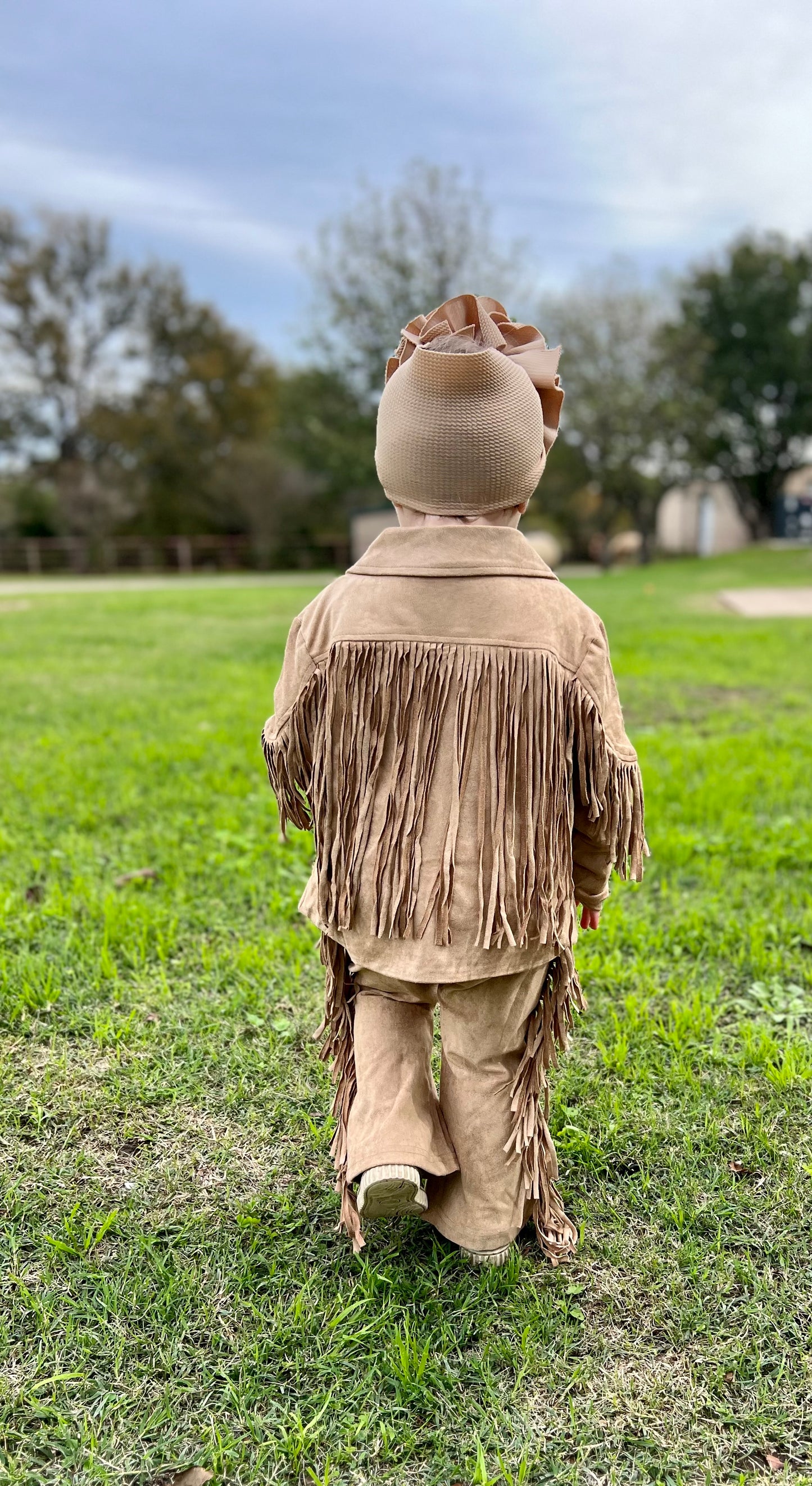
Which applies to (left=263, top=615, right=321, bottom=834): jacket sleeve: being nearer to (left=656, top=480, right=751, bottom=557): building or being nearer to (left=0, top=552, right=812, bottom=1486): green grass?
(left=0, top=552, right=812, bottom=1486): green grass

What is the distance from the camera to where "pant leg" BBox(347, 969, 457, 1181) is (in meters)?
1.78

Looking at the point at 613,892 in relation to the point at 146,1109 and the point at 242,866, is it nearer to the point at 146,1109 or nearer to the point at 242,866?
the point at 242,866

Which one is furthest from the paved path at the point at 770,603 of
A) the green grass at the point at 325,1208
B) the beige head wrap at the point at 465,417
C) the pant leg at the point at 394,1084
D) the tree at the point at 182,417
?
the tree at the point at 182,417

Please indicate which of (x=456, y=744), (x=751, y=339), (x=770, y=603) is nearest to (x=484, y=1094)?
(x=456, y=744)

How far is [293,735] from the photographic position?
6.24ft

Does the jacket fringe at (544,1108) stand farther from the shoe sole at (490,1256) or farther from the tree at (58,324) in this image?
the tree at (58,324)

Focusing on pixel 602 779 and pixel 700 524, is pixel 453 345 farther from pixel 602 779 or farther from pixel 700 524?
pixel 700 524

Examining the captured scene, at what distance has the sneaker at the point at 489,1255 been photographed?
6.39 ft

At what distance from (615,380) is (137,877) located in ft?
81.3

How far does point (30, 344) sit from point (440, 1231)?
36503mm

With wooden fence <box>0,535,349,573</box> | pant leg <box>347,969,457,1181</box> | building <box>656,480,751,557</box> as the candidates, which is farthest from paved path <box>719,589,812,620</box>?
building <box>656,480,751,557</box>

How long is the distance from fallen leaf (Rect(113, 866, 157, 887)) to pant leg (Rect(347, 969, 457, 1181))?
6.15 feet

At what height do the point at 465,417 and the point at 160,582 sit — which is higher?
the point at 465,417

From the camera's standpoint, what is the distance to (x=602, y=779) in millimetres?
1812
